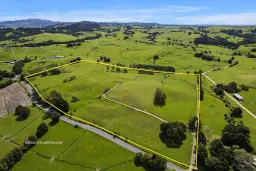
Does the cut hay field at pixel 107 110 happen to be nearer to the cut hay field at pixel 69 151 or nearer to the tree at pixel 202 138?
the tree at pixel 202 138

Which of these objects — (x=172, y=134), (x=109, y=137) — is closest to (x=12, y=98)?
(x=109, y=137)

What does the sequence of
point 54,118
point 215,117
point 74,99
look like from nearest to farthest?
1. point 54,118
2. point 215,117
3. point 74,99

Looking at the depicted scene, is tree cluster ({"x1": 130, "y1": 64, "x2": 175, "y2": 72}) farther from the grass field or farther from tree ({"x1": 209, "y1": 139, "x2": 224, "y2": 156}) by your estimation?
tree ({"x1": 209, "y1": 139, "x2": 224, "y2": 156})

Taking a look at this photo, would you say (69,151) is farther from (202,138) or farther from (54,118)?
(202,138)

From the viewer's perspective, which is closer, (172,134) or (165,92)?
(172,134)

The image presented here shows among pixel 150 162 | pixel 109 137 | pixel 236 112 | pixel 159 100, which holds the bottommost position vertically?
pixel 236 112

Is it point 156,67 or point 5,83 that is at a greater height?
point 156,67

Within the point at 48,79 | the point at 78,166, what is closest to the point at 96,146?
the point at 78,166
